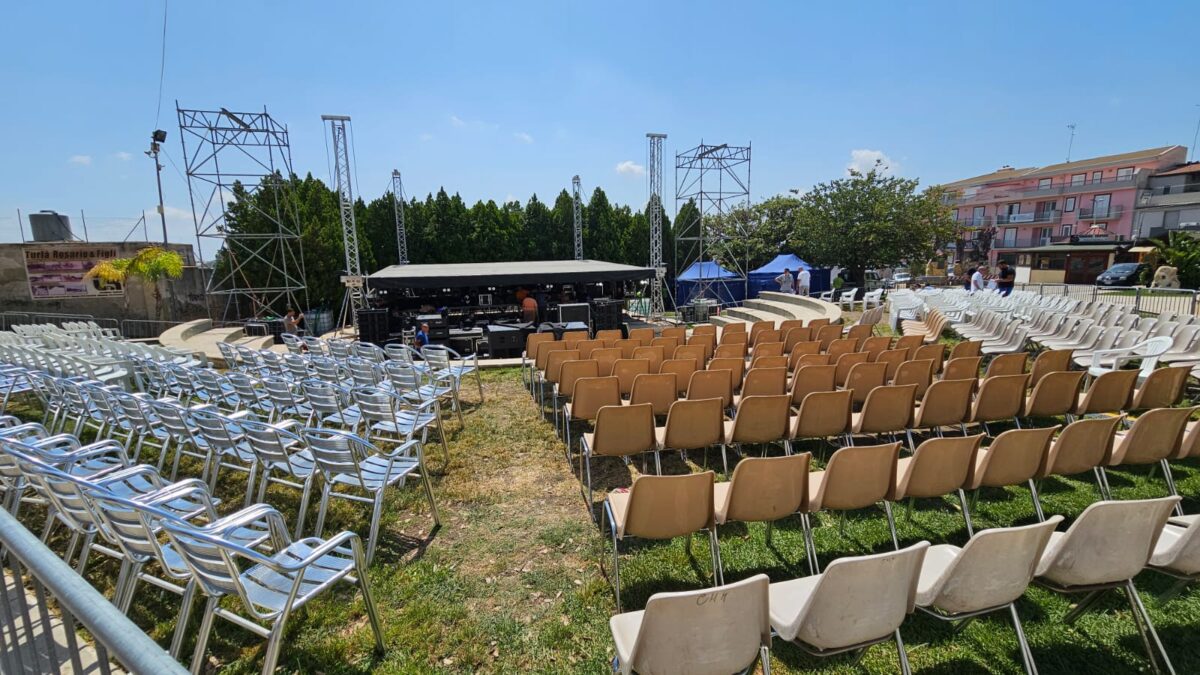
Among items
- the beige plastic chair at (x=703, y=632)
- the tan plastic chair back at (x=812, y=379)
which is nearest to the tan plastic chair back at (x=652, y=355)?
the tan plastic chair back at (x=812, y=379)

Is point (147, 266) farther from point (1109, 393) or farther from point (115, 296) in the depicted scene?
point (1109, 393)

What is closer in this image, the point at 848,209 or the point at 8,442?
the point at 8,442

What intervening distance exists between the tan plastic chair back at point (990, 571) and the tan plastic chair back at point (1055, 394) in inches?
113

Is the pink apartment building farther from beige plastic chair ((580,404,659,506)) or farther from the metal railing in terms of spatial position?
the metal railing

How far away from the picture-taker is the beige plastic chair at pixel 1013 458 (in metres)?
3.00

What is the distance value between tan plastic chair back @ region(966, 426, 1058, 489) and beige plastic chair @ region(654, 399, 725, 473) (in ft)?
5.09

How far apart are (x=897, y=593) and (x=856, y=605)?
0.61ft

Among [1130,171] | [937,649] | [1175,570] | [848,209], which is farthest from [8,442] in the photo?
[1130,171]

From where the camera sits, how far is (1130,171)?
41.0 metres

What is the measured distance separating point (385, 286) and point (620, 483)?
32.5 feet

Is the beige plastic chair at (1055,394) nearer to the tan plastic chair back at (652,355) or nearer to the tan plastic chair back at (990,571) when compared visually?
the tan plastic chair back at (990,571)

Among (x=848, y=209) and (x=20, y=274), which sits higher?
(x=848, y=209)

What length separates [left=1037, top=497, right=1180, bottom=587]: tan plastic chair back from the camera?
2.10m

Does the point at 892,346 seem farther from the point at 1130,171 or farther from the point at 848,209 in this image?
the point at 1130,171
